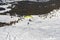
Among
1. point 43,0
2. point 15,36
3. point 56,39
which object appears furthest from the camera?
point 43,0

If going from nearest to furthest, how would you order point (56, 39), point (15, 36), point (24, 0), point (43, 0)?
1. point (56, 39)
2. point (15, 36)
3. point (43, 0)
4. point (24, 0)

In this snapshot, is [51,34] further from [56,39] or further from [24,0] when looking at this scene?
[24,0]

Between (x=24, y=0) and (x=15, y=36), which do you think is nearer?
(x=15, y=36)

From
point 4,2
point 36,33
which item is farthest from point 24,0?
point 36,33

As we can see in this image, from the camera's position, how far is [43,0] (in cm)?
2922

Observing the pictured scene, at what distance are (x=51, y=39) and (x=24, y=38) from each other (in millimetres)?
1248

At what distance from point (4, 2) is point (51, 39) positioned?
2275cm

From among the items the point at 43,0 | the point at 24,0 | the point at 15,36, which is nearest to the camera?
the point at 15,36

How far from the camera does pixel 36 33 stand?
966 cm

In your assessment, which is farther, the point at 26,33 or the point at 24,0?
the point at 24,0

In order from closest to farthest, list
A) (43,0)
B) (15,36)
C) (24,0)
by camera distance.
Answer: (15,36) → (43,0) → (24,0)

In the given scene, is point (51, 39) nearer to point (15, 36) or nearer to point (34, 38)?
point (34, 38)

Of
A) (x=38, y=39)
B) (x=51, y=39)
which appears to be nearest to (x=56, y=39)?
(x=51, y=39)

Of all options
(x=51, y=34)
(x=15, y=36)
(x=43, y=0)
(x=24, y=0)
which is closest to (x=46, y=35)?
(x=51, y=34)
